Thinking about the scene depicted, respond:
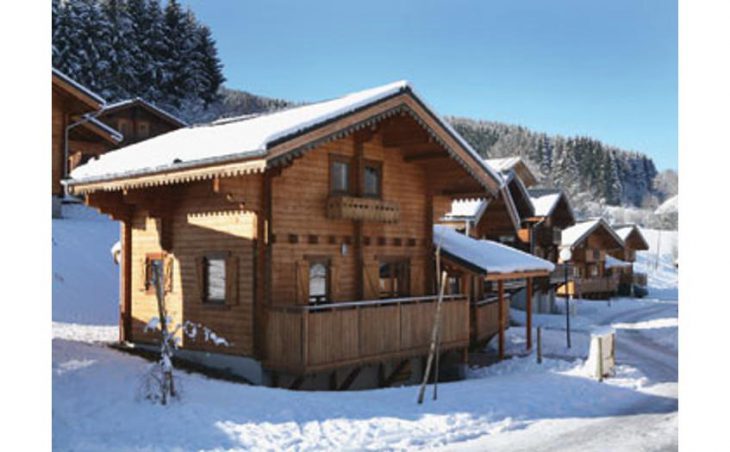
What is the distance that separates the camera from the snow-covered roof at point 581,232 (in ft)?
136

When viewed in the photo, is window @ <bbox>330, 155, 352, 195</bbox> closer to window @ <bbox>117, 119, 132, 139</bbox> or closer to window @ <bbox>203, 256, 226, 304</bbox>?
window @ <bbox>203, 256, 226, 304</bbox>

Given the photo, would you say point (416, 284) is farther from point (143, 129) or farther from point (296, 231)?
point (143, 129)

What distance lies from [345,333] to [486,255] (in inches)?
256

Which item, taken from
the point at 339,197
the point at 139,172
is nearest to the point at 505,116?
the point at 339,197

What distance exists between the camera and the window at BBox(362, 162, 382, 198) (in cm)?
1504

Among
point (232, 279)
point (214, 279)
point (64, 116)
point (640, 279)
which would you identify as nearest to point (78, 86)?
point (64, 116)

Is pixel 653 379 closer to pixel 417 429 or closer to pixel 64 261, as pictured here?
pixel 417 429

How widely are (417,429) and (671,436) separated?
3866 mm

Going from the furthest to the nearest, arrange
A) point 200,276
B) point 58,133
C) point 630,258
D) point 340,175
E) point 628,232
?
1. point 630,258
2. point 628,232
3. point 58,133
4. point 340,175
5. point 200,276

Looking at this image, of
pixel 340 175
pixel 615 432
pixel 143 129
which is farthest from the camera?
pixel 143 129

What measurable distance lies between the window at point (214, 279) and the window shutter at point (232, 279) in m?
0.33

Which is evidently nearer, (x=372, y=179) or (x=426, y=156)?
A: (x=372, y=179)

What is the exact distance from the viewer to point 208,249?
13273 millimetres

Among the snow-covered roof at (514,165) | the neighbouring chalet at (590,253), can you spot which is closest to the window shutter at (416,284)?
the snow-covered roof at (514,165)
